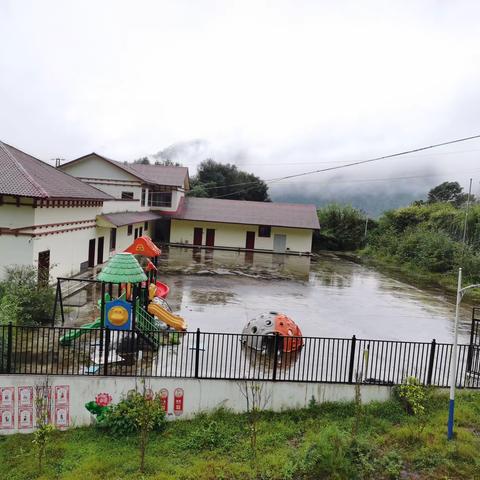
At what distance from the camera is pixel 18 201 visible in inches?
517

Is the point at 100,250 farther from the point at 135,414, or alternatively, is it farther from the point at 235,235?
the point at 135,414

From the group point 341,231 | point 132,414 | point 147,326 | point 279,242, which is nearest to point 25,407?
point 132,414

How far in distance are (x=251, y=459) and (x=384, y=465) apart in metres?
2.10

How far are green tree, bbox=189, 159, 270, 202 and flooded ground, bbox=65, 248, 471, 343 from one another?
1299 inches

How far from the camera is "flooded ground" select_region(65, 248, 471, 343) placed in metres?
13.1

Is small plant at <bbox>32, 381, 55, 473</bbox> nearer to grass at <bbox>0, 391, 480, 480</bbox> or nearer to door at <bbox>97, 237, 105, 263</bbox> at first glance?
grass at <bbox>0, 391, 480, 480</bbox>

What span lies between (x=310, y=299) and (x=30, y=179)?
453 inches

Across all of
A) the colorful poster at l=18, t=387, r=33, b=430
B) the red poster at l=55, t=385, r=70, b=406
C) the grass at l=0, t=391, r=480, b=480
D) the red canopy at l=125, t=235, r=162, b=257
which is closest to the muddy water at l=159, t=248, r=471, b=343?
the red canopy at l=125, t=235, r=162, b=257

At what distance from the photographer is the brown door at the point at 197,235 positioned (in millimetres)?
35375

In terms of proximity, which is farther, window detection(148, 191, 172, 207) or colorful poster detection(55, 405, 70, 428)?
window detection(148, 191, 172, 207)

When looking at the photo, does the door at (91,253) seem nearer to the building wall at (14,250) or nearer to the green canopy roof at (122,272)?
the building wall at (14,250)

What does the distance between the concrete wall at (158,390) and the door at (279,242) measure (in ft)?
88.7

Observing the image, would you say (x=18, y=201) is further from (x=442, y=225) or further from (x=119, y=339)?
(x=442, y=225)

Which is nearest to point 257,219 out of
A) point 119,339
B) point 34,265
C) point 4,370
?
point 34,265
